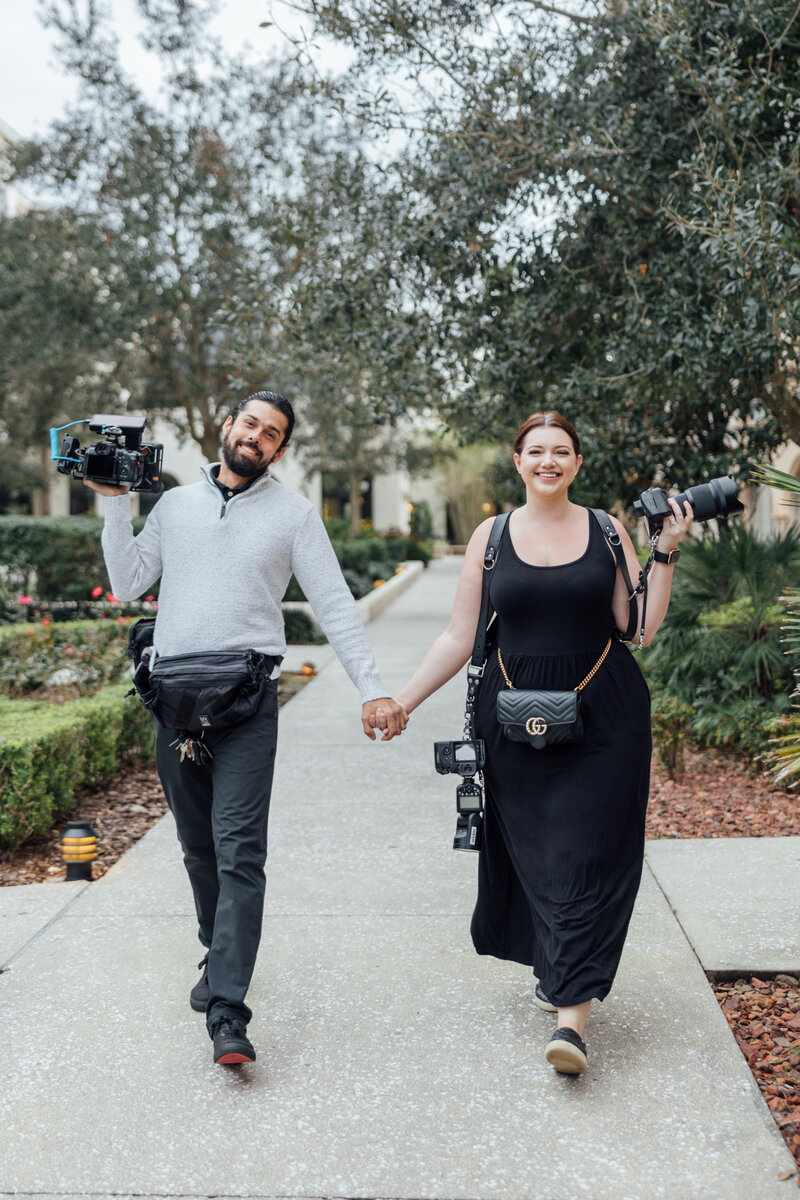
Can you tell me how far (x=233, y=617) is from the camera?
3.20 metres

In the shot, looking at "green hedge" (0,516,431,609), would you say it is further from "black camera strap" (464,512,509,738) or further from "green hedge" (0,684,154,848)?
Result: "black camera strap" (464,512,509,738)

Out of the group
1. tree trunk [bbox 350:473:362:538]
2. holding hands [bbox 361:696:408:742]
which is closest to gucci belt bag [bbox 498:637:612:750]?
holding hands [bbox 361:696:408:742]

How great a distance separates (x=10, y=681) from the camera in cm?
820

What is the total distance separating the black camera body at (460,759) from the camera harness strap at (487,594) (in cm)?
7

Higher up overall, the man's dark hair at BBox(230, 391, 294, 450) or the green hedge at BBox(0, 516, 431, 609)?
the man's dark hair at BBox(230, 391, 294, 450)

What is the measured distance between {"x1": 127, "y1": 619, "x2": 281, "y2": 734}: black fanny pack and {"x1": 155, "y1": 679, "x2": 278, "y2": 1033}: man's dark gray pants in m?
0.07

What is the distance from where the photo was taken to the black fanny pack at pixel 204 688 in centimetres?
308

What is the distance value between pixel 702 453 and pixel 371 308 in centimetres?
266

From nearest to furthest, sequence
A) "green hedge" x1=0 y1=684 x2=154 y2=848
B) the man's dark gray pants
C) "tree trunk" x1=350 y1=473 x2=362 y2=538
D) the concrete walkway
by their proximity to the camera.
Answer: the concrete walkway, the man's dark gray pants, "green hedge" x1=0 y1=684 x2=154 y2=848, "tree trunk" x1=350 y1=473 x2=362 y2=538

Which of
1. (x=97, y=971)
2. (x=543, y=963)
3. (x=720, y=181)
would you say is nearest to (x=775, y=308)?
(x=720, y=181)

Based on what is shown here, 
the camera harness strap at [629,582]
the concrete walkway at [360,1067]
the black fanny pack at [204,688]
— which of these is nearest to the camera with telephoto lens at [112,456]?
the black fanny pack at [204,688]

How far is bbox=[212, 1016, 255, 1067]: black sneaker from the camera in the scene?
9.61ft

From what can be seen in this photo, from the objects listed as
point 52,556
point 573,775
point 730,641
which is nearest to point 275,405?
point 573,775

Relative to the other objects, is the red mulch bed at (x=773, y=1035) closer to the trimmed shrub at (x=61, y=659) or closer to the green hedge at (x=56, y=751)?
the green hedge at (x=56, y=751)
